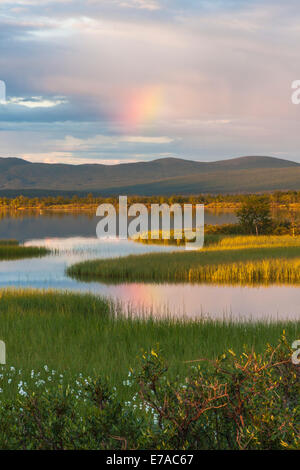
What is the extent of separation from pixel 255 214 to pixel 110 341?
50.0 metres

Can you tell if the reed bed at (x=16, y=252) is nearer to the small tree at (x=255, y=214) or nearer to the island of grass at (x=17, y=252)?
the island of grass at (x=17, y=252)

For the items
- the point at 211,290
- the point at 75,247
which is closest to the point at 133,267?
the point at 211,290

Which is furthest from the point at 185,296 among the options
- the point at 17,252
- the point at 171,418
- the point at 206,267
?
the point at 17,252

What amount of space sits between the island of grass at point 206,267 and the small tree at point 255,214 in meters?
16.3

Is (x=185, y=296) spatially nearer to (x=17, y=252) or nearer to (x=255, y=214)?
(x=17, y=252)

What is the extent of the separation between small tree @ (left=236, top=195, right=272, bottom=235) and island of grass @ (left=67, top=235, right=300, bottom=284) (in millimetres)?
16349

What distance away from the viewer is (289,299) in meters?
28.4

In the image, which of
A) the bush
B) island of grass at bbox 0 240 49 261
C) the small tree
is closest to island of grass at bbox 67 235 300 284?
island of grass at bbox 0 240 49 261

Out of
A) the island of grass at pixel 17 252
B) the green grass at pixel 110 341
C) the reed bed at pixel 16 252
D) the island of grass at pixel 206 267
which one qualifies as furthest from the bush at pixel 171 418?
the reed bed at pixel 16 252

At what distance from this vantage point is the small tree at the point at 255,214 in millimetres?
61294

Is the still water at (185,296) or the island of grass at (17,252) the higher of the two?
the island of grass at (17,252)

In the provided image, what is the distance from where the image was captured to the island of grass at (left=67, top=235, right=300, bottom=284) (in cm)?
3375

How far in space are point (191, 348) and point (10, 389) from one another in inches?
207
